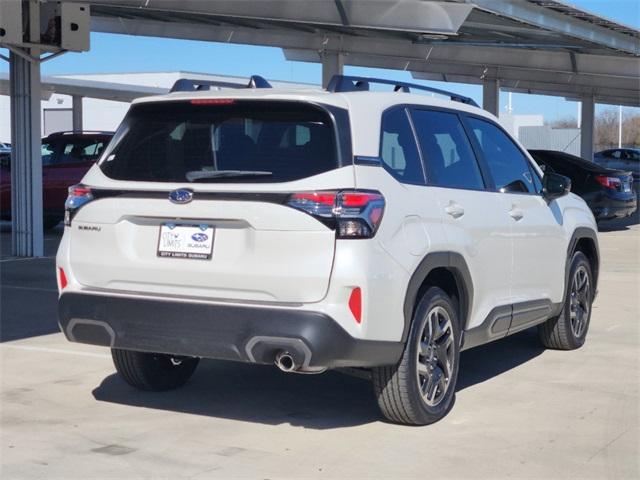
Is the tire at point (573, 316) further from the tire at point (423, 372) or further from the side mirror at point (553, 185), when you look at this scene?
the tire at point (423, 372)

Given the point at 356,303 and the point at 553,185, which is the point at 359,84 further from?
the point at 553,185

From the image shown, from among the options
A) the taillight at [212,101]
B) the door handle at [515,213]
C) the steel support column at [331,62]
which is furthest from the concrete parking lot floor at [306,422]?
the steel support column at [331,62]

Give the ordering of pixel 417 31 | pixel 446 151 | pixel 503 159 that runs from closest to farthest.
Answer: pixel 446 151 < pixel 503 159 < pixel 417 31

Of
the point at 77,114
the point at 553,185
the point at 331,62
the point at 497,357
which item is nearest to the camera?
the point at 553,185

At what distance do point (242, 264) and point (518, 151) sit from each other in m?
3.01

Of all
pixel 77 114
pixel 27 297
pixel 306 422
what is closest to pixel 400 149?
pixel 306 422

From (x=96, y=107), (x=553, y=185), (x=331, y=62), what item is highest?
(x=96, y=107)

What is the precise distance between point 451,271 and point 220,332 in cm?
156

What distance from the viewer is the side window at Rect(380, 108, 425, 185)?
19.3 ft

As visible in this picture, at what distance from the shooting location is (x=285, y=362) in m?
5.46

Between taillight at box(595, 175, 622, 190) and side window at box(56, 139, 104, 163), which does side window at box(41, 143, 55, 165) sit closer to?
side window at box(56, 139, 104, 163)

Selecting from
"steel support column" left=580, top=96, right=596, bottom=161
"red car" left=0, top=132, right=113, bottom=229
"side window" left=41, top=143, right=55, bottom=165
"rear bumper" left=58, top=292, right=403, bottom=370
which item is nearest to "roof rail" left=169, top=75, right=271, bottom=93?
"rear bumper" left=58, top=292, right=403, bottom=370

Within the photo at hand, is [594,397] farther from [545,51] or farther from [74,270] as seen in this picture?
[545,51]

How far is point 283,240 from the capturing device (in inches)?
213
